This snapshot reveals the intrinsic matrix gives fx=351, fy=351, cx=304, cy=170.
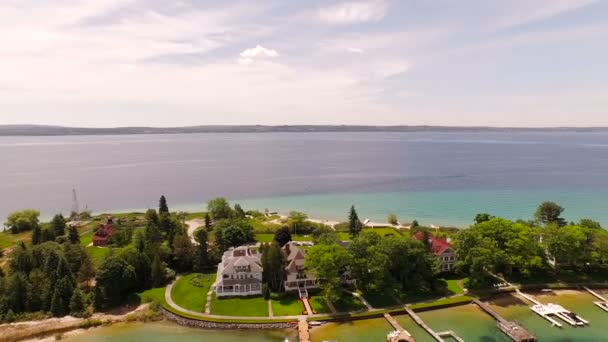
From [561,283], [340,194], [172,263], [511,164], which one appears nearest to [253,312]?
[172,263]

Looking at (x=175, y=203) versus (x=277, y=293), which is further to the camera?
(x=175, y=203)

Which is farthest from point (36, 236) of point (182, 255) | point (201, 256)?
point (201, 256)

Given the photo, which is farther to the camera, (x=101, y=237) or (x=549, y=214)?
(x=101, y=237)

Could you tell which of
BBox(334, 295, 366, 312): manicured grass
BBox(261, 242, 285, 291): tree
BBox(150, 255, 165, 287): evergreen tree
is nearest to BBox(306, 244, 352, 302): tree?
BBox(334, 295, 366, 312): manicured grass

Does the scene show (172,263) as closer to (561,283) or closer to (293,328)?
(293,328)

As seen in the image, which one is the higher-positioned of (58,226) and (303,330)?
(58,226)

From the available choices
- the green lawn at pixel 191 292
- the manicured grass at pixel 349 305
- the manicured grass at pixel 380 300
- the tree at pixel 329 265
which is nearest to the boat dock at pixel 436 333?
the manicured grass at pixel 380 300

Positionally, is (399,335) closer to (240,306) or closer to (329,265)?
(329,265)
